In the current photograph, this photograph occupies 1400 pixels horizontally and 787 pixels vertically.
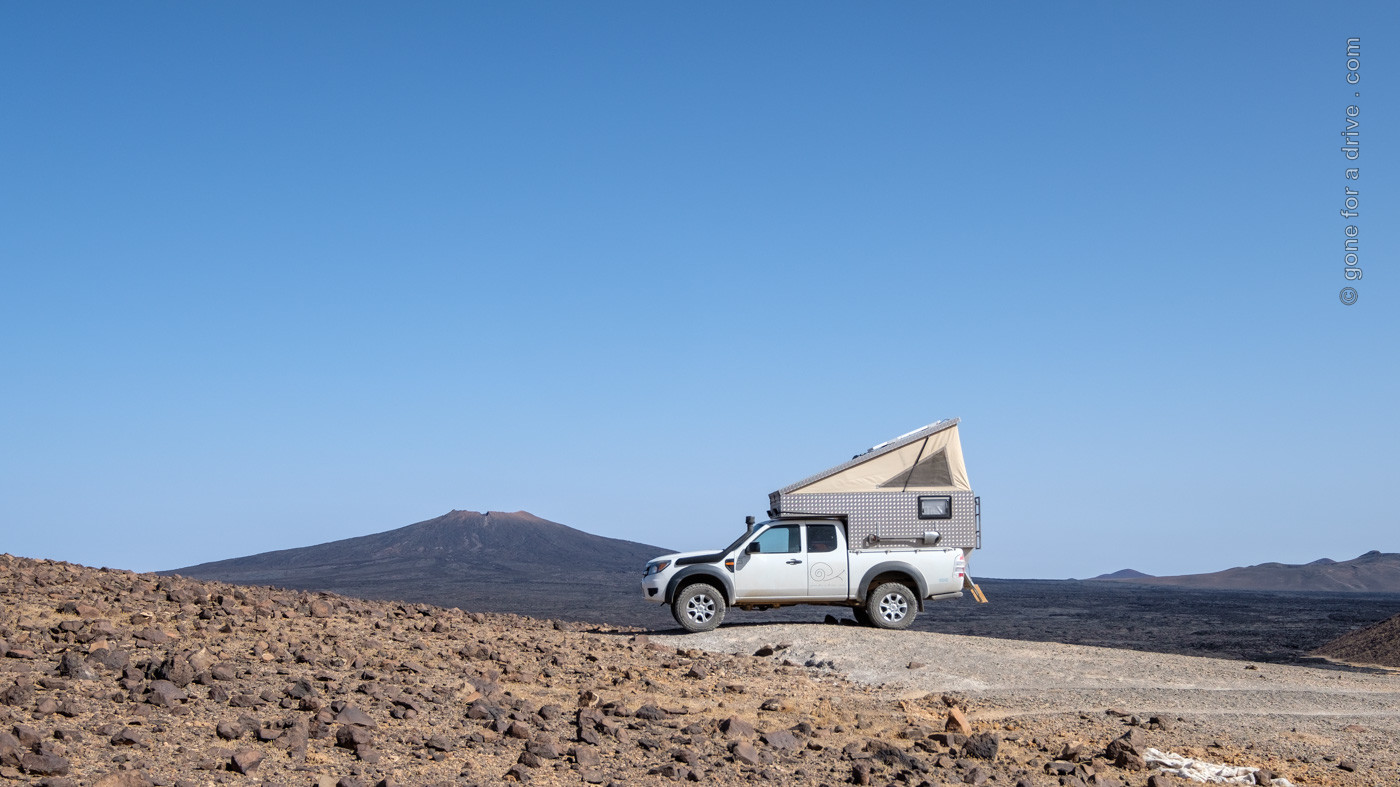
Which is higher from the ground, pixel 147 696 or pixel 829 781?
pixel 147 696

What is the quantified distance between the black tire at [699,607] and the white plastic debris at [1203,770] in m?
9.74

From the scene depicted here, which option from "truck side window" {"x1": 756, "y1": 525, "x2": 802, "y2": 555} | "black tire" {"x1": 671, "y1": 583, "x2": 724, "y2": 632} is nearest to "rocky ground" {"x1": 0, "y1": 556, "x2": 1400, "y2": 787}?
"black tire" {"x1": 671, "y1": 583, "x2": 724, "y2": 632}

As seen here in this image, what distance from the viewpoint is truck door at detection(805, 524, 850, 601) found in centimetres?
1855

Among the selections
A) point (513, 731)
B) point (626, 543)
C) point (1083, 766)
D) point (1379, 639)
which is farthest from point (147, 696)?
point (626, 543)

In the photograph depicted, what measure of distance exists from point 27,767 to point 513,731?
11.1 ft

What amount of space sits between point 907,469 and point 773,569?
308 centimetres

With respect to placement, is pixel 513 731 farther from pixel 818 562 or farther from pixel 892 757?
pixel 818 562

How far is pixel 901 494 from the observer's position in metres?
19.2

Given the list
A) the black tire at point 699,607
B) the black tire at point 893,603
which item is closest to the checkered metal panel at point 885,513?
the black tire at point 893,603

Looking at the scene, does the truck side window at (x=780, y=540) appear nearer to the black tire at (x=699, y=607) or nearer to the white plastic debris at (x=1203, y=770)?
the black tire at (x=699, y=607)

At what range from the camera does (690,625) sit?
18375 mm

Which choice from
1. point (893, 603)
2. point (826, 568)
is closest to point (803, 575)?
point (826, 568)

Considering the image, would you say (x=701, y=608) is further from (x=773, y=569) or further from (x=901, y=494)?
(x=901, y=494)

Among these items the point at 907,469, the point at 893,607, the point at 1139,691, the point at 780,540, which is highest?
the point at 907,469
